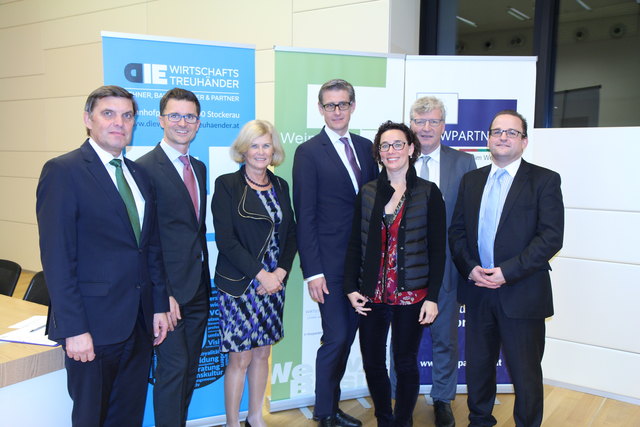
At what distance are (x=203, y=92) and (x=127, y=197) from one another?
1088 mm

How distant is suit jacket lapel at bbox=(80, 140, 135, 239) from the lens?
174cm

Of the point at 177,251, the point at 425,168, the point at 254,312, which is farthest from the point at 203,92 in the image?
the point at 425,168

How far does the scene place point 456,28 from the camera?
446 cm

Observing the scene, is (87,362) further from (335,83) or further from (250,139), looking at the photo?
(335,83)

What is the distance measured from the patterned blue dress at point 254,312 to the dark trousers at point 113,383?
0.50 meters

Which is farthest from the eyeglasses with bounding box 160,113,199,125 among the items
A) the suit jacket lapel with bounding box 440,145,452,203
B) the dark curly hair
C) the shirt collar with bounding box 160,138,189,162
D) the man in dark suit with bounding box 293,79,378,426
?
the suit jacket lapel with bounding box 440,145,452,203

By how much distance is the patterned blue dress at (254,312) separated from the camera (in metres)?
2.43

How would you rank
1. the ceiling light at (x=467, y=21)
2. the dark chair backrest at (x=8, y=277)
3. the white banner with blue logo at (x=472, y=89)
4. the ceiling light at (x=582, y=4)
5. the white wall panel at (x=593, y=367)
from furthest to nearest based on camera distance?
the ceiling light at (x=467, y=21) < the ceiling light at (x=582, y=4) < the white wall panel at (x=593, y=367) < the white banner with blue logo at (x=472, y=89) < the dark chair backrest at (x=8, y=277)

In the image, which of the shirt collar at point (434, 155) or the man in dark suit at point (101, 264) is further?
the shirt collar at point (434, 155)

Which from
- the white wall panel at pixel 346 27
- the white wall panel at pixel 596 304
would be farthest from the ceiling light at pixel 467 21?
the white wall panel at pixel 596 304

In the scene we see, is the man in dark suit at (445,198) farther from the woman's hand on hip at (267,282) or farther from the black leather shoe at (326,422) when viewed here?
the woman's hand on hip at (267,282)

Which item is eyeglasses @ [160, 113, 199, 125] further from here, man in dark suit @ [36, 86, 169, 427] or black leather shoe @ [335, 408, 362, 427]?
black leather shoe @ [335, 408, 362, 427]

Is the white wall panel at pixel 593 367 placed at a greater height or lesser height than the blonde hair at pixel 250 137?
lesser

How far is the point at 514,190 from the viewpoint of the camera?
2365 millimetres
